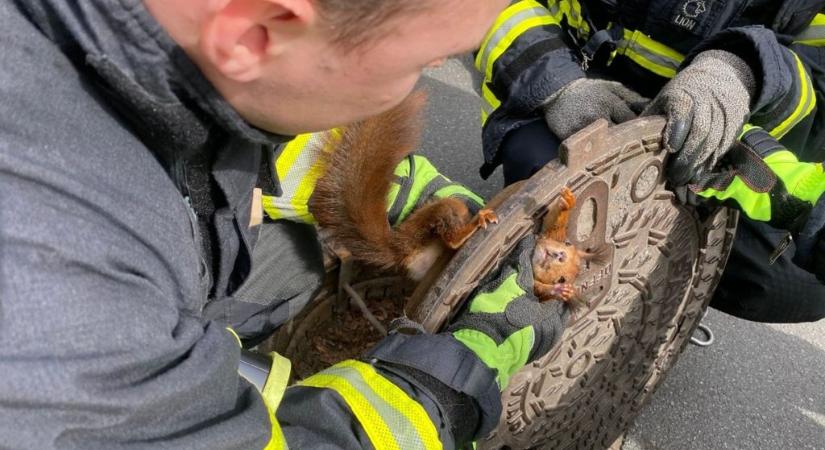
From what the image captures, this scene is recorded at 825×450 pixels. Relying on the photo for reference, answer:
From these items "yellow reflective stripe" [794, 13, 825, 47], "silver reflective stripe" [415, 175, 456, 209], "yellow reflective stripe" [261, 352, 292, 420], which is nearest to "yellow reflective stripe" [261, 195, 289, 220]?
"silver reflective stripe" [415, 175, 456, 209]

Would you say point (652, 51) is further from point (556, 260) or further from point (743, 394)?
point (743, 394)

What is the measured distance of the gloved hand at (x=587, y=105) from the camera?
1.40 meters

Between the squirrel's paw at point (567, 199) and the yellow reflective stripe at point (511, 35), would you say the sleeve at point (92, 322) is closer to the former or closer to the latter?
the squirrel's paw at point (567, 199)

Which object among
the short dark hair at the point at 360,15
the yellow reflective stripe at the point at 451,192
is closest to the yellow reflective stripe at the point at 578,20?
the yellow reflective stripe at the point at 451,192

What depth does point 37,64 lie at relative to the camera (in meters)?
0.49

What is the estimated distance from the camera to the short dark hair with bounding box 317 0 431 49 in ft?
1.53

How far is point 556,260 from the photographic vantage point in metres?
1.11

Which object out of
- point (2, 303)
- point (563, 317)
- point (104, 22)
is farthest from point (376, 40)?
point (563, 317)

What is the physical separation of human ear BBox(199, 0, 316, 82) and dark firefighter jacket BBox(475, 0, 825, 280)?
1092mm

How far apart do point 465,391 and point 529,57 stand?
0.94m

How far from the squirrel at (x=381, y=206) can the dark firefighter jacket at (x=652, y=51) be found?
1.31 ft

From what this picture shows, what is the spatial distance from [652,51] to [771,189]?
20.8 inches

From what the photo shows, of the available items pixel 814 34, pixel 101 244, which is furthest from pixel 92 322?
pixel 814 34

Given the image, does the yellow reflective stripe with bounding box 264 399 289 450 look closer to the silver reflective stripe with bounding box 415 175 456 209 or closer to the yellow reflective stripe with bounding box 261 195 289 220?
the yellow reflective stripe with bounding box 261 195 289 220
